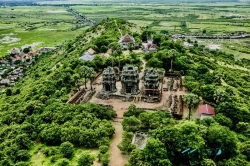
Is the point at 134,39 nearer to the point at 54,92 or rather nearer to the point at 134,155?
the point at 54,92

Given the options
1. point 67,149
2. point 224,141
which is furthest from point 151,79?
point 67,149

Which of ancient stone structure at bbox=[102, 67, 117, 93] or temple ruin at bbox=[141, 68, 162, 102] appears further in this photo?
ancient stone structure at bbox=[102, 67, 117, 93]

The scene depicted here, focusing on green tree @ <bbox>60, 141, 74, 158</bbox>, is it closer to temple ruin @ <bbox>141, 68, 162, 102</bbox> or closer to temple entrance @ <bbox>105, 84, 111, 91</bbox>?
temple ruin @ <bbox>141, 68, 162, 102</bbox>

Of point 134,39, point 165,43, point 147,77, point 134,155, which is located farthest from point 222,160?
point 134,39

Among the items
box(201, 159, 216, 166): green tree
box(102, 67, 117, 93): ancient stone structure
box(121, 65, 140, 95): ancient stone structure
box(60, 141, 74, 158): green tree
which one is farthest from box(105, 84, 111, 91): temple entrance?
box(201, 159, 216, 166): green tree

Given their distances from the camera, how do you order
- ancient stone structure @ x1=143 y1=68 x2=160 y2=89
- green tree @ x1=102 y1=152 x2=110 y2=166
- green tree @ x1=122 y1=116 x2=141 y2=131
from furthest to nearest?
ancient stone structure @ x1=143 y1=68 x2=160 y2=89 → green tree @ x1=122 y1=116 x2=141 y2=131 → green tree @ x1=102 y1=152 x2=110 y2=166

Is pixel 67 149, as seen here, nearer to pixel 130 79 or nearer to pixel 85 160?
pixel 85 160

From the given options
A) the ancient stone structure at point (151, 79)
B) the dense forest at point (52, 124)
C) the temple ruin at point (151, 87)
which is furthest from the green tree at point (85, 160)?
the ancient stone structure at point (151, 79)

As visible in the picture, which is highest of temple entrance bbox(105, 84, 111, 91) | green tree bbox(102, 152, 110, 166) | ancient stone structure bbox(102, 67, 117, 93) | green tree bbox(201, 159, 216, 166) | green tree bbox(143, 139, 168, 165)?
ancient stone structure bbox(102, 67, 117, 93)
